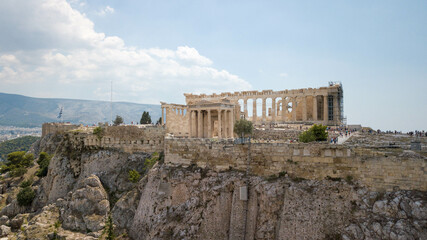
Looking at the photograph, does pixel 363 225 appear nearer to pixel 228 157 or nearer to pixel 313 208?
pixel 313 208

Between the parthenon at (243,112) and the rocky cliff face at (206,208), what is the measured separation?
8.81 metres

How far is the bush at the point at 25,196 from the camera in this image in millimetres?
33534

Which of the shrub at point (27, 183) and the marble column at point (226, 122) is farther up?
the marble column at point (226, 122)

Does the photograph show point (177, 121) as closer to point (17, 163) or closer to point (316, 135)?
point (316, 135)

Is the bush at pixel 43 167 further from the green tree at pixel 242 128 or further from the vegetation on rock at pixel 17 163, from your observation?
the green tree at pixel 242 128

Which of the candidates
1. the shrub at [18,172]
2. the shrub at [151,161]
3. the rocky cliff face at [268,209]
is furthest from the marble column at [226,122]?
Result: the shrub at [18,172]

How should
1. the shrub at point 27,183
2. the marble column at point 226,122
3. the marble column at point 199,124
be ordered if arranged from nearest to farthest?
the marble column at point 226,122 < the marble column at point 199,124 < the shrub at point 27,183

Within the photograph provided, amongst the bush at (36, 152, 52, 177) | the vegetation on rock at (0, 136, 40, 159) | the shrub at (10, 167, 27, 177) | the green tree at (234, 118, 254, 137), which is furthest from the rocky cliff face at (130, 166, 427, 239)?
the vegetation on rock at (0, 136, 40, 159)

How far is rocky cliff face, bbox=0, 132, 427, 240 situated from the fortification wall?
60 centimetres

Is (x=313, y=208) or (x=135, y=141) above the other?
(x=135, y=141)

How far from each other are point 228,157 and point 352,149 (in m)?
8.65

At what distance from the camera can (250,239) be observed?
17672mm

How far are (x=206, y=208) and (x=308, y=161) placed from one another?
7942mm

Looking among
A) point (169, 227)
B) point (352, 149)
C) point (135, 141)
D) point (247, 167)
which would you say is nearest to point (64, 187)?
point (135, 141)
